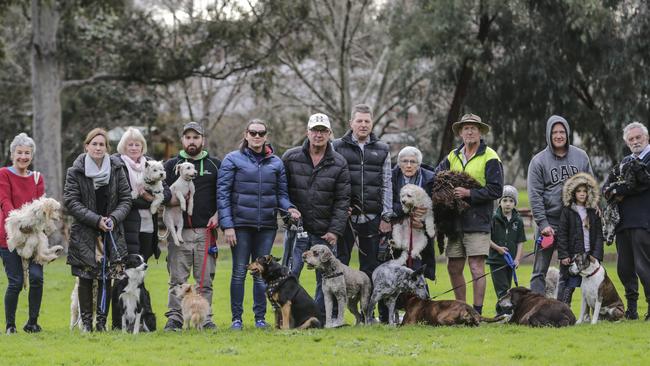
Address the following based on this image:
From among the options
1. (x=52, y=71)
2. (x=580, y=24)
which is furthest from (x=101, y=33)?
(x=580, y=24)

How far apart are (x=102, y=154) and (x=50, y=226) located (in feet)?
3.44

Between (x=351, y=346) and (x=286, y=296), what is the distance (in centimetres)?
123

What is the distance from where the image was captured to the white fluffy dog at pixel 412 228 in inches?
403

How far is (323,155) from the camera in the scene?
10312 millimetres

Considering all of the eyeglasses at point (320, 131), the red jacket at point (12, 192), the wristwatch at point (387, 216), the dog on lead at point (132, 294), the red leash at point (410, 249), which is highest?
the eyeglasses at point (320, 131)

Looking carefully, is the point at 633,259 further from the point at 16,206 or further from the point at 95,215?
the point at 16,206

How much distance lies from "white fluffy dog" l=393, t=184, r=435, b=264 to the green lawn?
3.07 feet

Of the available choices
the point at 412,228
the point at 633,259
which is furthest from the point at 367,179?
the point at 633,259

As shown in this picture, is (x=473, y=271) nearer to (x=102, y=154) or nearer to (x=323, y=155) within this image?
(x=323, y=155)

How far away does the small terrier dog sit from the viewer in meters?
10.1

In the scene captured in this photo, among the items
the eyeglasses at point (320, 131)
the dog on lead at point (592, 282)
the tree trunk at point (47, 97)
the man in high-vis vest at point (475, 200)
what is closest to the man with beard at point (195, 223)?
the eyeglasses at point (320, 131)

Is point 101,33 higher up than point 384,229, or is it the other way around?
point 101,33

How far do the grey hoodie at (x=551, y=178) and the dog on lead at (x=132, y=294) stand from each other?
14.3 feet

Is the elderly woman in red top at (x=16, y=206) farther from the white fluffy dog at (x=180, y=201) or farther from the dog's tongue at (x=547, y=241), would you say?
the dog's tongue at (x=547, y=241)
